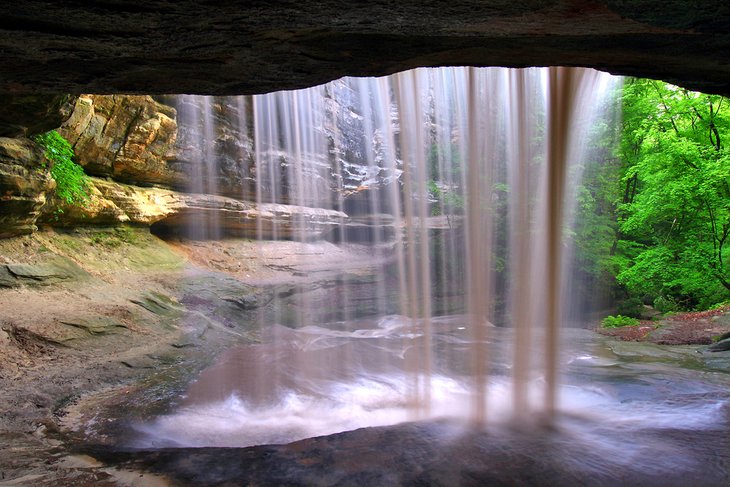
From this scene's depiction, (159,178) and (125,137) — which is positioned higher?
(125,137)

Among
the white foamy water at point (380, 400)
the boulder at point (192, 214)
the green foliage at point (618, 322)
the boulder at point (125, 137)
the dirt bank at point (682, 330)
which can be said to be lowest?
the green foliage at point (618, 322)

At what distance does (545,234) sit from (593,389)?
2.62 meters

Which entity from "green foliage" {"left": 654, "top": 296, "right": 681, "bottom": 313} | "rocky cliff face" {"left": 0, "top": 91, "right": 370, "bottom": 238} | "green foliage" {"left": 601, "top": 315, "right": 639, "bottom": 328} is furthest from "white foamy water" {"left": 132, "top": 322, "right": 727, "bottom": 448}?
"green foliage" {"left": 654, "top": 296, "right": 681, "bottom": 313}

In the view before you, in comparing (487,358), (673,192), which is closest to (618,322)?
(673,192)

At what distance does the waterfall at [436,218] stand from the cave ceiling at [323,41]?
2628 millimetres

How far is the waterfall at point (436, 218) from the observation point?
21.3 feet

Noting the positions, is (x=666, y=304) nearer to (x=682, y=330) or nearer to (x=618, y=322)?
(x=618, y=322)

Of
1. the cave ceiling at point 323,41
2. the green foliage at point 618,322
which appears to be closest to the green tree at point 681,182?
the green foliage at point 618,322

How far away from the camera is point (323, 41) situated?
3416mm

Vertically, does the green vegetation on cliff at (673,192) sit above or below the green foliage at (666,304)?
above

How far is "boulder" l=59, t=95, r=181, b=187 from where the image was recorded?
12.5 metres

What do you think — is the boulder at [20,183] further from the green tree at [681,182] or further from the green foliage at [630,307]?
the green foliage at [630,307]

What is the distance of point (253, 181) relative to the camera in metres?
19.0

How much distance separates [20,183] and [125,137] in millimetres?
5743
